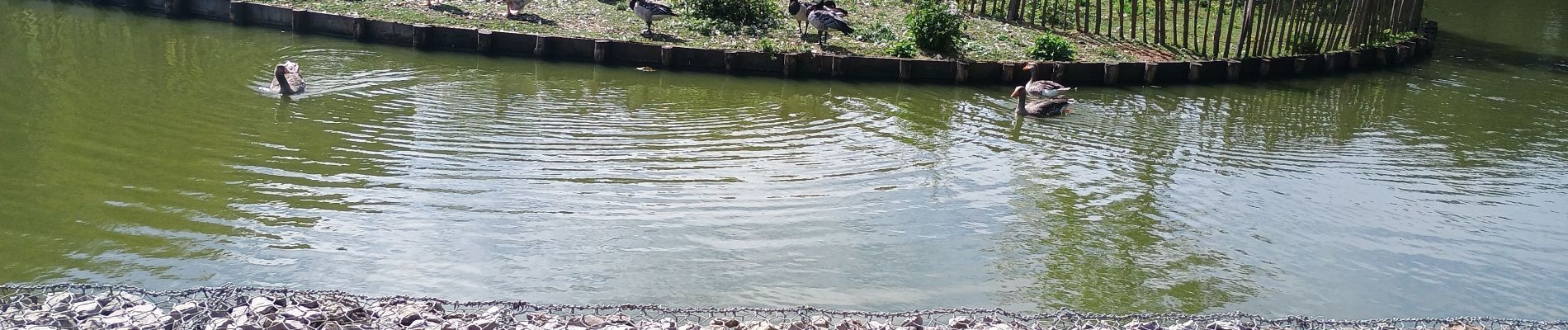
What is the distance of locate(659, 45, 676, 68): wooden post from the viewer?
53.8 feet

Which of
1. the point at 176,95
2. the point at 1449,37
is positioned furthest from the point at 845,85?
the point at 1449,37

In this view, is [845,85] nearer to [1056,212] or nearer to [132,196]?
[1056,212]

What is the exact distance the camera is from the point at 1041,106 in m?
13.8

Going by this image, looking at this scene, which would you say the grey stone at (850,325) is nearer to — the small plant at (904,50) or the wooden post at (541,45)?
the small plant at (904,50)

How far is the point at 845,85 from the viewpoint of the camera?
15852 mm

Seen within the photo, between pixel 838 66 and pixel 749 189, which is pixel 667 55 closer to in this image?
pixel 838 66

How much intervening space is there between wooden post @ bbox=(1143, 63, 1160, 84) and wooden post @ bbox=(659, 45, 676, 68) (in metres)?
6.30

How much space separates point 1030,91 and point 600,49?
5655 millimetres

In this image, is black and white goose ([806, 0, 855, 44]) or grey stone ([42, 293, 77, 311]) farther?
black and white goose ([806, 0, 855, 44])

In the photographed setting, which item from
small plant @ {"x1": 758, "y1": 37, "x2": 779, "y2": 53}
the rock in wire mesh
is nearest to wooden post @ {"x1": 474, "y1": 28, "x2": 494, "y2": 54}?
small plant @ {"x1": 758, "y1": 37, "x2": 779, "y2": 53}

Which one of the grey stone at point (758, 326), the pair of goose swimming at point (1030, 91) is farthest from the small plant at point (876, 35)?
the grey stone at point (758, 326)

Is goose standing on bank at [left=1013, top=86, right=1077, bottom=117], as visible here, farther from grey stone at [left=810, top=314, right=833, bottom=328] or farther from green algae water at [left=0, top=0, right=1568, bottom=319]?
grey stone at [left=810, top=314, right=833, bottom=328]

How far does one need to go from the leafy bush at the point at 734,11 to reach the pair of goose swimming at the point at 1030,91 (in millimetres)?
4433

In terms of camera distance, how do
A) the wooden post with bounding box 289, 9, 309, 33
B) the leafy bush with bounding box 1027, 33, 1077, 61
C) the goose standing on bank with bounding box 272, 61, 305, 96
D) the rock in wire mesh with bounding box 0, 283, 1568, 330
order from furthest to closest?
the wooden post with bounding box 289, 9, 309, 33 → the leafy bush with bounding box 1027, 33, 1077, 61 → the goose standing on bank with bounding box 272, 61, 305, 96 → the rock in wire mesh with bounding box 0, 283, 1568, 330
